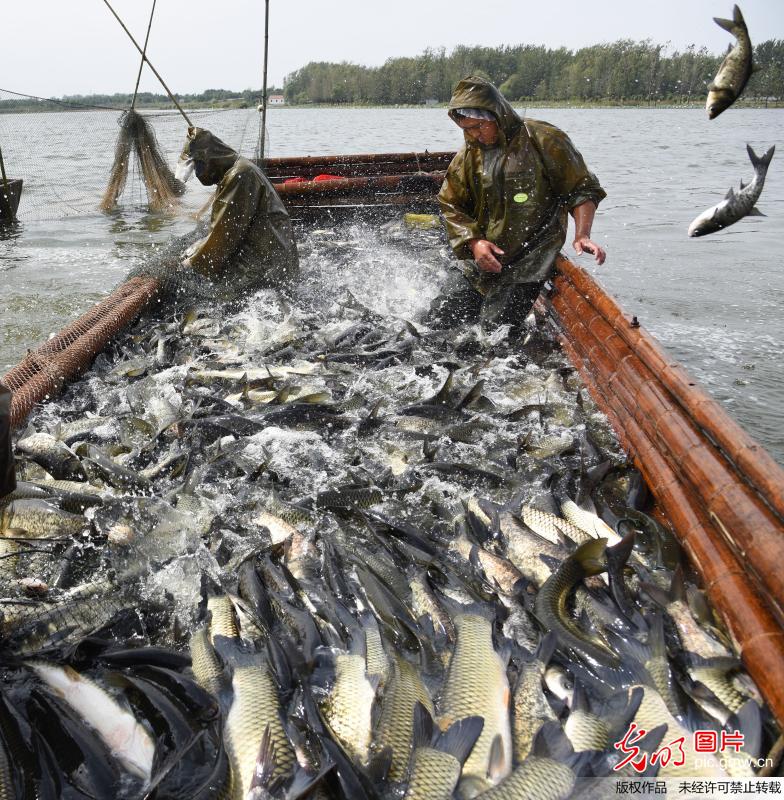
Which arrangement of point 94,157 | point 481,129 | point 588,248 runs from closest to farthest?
point 588,248 → point 481,129 → point 94,157

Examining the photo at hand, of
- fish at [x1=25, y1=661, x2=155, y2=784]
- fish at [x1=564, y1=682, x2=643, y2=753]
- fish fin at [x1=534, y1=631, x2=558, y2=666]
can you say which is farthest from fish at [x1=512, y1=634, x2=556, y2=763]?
fish at [x1=25, y1=661, x2=155, y2=784]

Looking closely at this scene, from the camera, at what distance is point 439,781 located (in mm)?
1943

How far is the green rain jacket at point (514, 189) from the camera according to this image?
5.62 meters

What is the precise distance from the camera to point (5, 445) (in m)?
2.24

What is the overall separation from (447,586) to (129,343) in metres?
4.28

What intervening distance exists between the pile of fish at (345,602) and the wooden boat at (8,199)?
40.0 feet

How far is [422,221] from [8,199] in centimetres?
1054

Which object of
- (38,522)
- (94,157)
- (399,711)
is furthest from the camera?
(94,157)

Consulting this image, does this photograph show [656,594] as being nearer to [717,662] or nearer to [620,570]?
[620,570]

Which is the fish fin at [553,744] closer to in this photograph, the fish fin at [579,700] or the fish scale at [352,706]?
the fish fin at [579,700]

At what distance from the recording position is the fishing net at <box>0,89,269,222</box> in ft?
42.8

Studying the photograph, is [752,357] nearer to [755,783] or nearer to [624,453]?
[624,453]

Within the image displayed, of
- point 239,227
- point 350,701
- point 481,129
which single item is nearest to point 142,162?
point 239,227

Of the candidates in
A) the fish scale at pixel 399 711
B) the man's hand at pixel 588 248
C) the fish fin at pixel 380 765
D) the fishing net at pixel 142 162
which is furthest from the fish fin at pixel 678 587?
the fishing net at pixel 142 162
